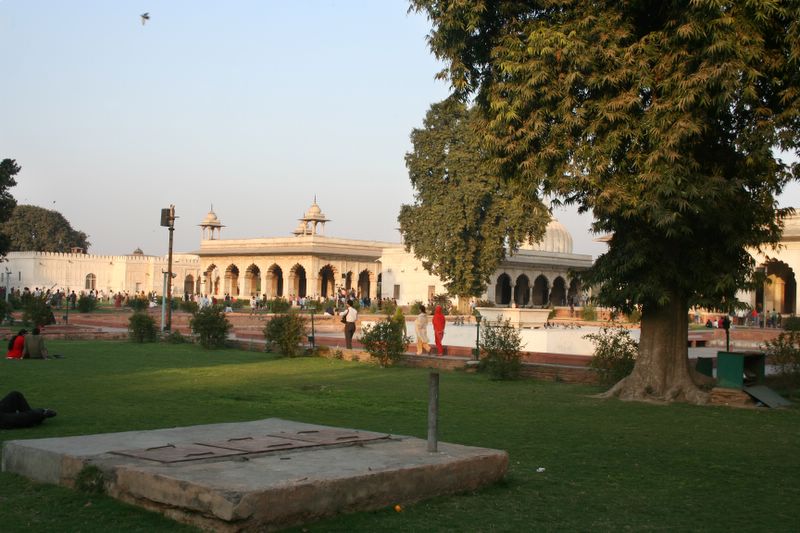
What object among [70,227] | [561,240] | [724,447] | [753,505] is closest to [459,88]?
[724,447]

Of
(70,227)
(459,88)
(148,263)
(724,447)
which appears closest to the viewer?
(724,447)

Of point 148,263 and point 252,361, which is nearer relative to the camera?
point 252,361

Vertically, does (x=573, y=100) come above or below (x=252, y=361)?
above

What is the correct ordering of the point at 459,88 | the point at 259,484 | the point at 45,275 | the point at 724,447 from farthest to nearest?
the point at 45,275 < the point at 459,88 < the point at 724,447 < the point at 259,484

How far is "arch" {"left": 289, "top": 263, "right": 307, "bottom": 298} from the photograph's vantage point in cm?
5322

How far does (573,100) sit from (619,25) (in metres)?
0.93

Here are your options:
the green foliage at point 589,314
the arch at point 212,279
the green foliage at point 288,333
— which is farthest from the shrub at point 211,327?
the arch at point 212,279

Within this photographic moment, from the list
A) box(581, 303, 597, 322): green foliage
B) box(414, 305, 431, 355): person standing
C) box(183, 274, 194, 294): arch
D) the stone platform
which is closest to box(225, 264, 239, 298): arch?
box(183, 274, 194, 294): arch

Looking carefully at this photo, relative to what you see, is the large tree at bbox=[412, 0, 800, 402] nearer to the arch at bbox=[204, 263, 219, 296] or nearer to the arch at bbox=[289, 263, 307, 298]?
the arch at bbox=[289, 263, 307, 298]

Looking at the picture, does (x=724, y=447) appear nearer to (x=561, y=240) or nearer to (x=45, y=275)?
(x=561, y=240)

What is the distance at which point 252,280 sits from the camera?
188ft

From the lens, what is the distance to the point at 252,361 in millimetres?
15445

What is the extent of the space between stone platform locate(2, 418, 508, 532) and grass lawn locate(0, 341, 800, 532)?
0.32 feet

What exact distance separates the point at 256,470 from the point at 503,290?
4470 cm
